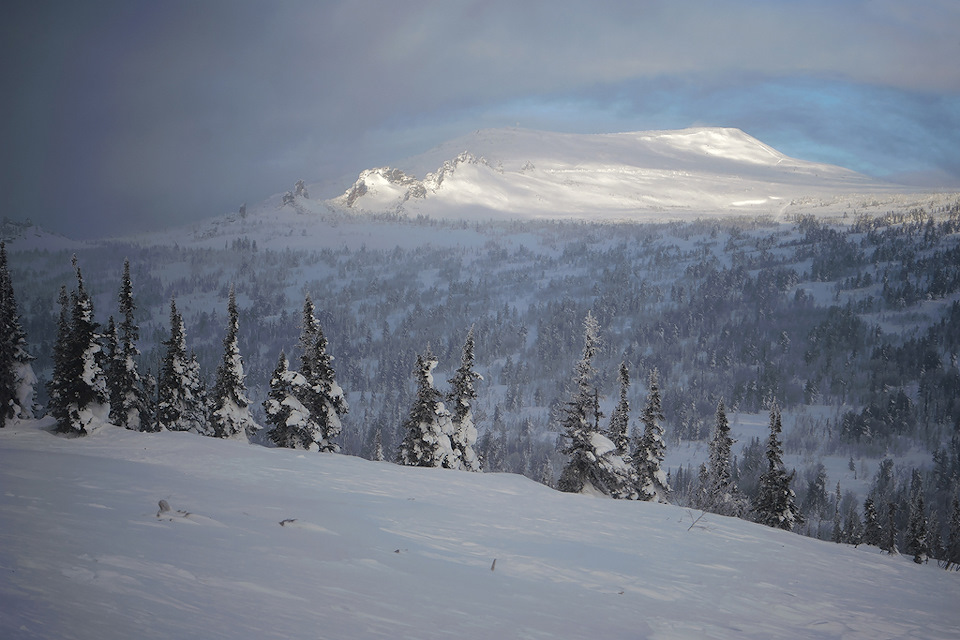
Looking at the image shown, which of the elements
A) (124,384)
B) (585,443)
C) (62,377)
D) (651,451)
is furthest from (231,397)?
(651,451)

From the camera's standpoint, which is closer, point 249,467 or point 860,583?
point 860,583

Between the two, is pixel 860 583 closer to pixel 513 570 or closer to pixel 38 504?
pixel 513 570

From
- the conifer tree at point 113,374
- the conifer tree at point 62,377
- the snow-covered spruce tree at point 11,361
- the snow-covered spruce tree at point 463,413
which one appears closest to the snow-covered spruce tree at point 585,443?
the snow-covered spruce tree at point 463,413

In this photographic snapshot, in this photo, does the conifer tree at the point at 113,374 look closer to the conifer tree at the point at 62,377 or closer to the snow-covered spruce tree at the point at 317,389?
the conifer tree at the point at 62,377

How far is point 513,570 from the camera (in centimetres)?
1060

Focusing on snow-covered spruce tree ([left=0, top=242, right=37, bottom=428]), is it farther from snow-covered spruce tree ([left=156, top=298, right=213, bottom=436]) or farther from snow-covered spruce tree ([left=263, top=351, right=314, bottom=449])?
snow-covered spruce tree ([left=263, top=351, right=314, bottom=449])

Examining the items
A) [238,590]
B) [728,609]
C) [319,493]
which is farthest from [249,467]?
[728,609]

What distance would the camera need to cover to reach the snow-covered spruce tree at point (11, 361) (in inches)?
1315

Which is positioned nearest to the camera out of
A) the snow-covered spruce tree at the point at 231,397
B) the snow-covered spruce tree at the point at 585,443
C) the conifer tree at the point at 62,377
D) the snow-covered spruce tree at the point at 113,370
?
the conifer tree at the point at 62,377

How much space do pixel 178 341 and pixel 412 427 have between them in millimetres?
17067

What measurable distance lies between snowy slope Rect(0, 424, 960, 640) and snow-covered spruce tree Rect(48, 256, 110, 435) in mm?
11787

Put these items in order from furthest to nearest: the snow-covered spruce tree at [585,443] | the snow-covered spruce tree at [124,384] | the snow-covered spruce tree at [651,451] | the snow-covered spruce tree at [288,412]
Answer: the snow-covered spruce tree at [651,451], the snow-covered spruce tree at [124,384], the snow-covered spruce tree at [288,412], the snow-covered spruce tree at [585,443]

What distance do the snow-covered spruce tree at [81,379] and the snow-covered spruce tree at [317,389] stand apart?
10.2 meters

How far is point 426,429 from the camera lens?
34.9m
